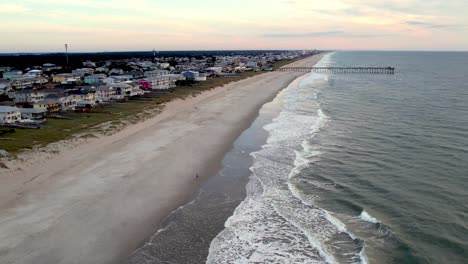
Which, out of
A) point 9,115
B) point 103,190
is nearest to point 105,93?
point 9,115

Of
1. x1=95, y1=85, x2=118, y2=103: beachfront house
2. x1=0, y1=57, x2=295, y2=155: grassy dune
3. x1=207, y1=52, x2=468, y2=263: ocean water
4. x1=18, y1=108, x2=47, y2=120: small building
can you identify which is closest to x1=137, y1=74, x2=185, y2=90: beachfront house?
x1=95, y1=85, x2=118, y2=103: beachfront house

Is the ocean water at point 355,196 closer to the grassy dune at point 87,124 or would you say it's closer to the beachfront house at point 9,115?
the grassy dune at point 87,124

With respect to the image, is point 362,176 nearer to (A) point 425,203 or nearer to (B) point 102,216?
(A) point 425,203

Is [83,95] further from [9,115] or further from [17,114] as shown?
[9,115]

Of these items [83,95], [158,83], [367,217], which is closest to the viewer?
[367,217]

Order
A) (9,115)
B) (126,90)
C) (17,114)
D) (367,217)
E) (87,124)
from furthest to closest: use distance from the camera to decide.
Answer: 1. (126,90)
2. (17,114)
3. (9,115)
4. (87,124)
5. (367,217)

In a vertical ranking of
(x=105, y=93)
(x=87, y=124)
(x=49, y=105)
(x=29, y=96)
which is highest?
(x=105, y=93)

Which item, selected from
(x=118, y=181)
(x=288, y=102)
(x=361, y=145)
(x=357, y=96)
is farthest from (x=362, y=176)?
(x=357, y=96)
